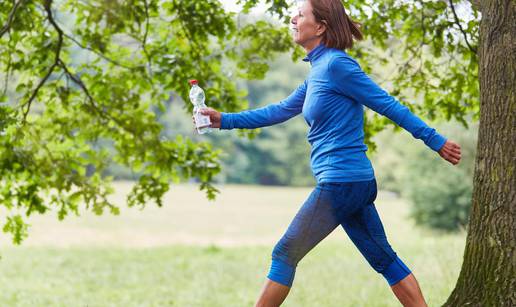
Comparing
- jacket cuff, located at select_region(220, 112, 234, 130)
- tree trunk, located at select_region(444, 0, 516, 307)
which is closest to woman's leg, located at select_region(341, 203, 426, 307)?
tree trunk, located at select_region(444, 0, 516, 307)

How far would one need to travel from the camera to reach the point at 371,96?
3.59 m

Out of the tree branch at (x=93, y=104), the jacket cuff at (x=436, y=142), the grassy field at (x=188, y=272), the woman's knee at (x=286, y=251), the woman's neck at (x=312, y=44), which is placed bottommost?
the grassy field at (x=188, y=272)

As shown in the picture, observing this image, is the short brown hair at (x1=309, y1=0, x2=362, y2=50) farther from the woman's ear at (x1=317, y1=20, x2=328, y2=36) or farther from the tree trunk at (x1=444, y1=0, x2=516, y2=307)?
the tree trunk at (x1=444, y1=0, x2=516, y2=307)

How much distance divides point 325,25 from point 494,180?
1339mm

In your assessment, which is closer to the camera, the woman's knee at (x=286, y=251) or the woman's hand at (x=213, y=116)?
the woman's knee at (x=286, y=251)

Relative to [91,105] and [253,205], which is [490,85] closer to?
[91,105]

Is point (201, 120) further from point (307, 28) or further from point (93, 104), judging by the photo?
point (93, 104)

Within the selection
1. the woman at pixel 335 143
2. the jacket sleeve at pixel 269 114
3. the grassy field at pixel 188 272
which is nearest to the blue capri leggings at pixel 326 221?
the woman at pixel 335 143

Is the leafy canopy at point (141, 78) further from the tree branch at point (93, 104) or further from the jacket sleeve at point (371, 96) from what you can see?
the jacket sleeve at point (371, 96)

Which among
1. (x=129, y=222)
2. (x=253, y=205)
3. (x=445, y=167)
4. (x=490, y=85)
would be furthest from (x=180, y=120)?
(x=490, y=85)

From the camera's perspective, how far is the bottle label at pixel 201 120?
12.6ft

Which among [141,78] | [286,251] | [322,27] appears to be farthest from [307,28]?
[141,78]

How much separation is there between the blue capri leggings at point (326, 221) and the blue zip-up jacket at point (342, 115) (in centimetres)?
6

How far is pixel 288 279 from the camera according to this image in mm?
3703
